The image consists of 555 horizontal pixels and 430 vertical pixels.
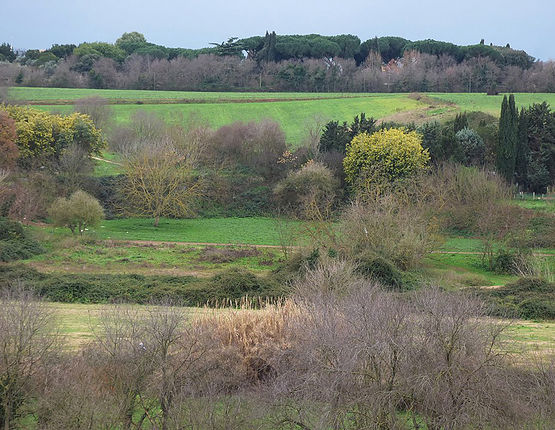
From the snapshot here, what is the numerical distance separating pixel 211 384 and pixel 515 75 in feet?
299

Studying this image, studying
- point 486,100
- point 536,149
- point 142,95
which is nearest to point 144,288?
point 536,149

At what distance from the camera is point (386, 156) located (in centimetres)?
5806

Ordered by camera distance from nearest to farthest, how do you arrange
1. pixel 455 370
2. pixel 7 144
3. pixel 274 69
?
pixel 455 370 < pixel 7 144 < pixel 274 69

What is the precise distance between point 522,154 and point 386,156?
11348 mm

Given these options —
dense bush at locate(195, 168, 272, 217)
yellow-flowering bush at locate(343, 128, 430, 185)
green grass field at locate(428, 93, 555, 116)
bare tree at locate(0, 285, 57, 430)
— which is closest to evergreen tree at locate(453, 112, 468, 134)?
yellow-flowering bush at locate(343, 128, 430, 185)

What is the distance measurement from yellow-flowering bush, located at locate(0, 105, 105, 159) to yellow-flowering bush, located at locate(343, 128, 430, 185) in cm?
2189

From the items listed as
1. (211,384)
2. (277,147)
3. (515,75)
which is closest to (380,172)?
(277,147)

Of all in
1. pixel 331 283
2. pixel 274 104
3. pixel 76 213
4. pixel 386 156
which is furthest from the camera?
pixel 274 104

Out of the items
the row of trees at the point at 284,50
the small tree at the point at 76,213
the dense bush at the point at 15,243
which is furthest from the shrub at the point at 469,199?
the row of trees at the point at 284,50

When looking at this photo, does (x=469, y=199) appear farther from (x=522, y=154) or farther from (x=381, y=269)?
(x=381, y=269)

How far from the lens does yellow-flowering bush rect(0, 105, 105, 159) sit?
5941cm

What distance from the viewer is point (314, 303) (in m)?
21.0

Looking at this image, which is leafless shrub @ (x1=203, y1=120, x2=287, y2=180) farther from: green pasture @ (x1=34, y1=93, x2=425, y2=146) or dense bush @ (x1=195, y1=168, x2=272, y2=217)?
green pasture @ (x1=34, y1=93, x2=425, y2=146)

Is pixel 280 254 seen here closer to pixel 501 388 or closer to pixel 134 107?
pixel 501 388
